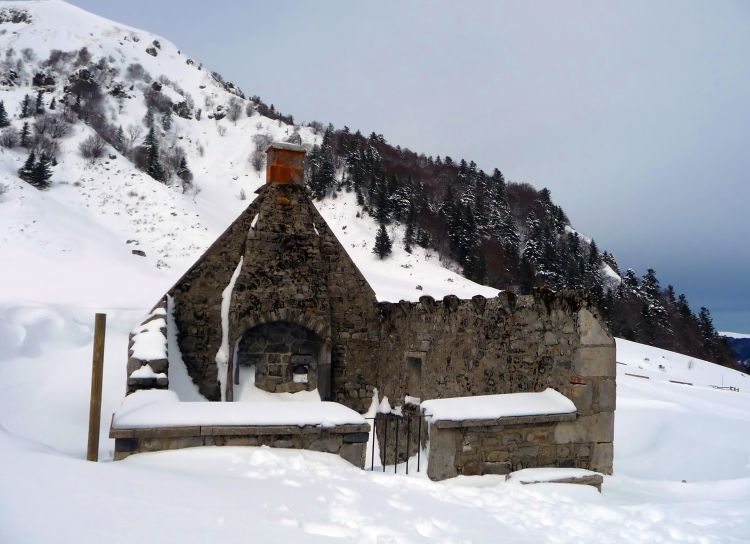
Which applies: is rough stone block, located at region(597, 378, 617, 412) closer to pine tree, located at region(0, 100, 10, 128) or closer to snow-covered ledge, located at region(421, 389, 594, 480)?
snow-covered ledge, located at region(421, 389, 594, 480)

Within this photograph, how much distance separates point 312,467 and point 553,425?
103 inches

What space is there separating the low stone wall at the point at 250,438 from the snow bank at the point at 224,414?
2.1 inches

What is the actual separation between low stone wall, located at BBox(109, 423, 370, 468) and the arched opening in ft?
15.4

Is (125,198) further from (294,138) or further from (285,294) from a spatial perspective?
(294,138)

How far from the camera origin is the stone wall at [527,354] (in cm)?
603

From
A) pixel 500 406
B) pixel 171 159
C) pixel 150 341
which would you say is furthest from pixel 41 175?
pixel 500 406

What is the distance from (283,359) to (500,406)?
5.37m

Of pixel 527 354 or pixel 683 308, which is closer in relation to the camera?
pixel 527 354

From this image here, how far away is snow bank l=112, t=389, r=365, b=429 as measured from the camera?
5262mm

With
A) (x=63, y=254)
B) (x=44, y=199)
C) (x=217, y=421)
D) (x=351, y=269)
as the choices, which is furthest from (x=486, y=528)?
(x=44, y=199)

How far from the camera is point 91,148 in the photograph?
3150 centimetres

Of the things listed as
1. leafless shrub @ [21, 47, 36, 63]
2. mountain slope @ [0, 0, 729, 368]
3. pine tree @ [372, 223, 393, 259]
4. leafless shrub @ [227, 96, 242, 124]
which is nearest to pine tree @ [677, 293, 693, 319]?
mountain slope @ [0, 0, 729, 368]

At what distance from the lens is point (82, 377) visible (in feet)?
34.0

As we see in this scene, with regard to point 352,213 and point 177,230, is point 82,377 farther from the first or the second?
point 352,213
